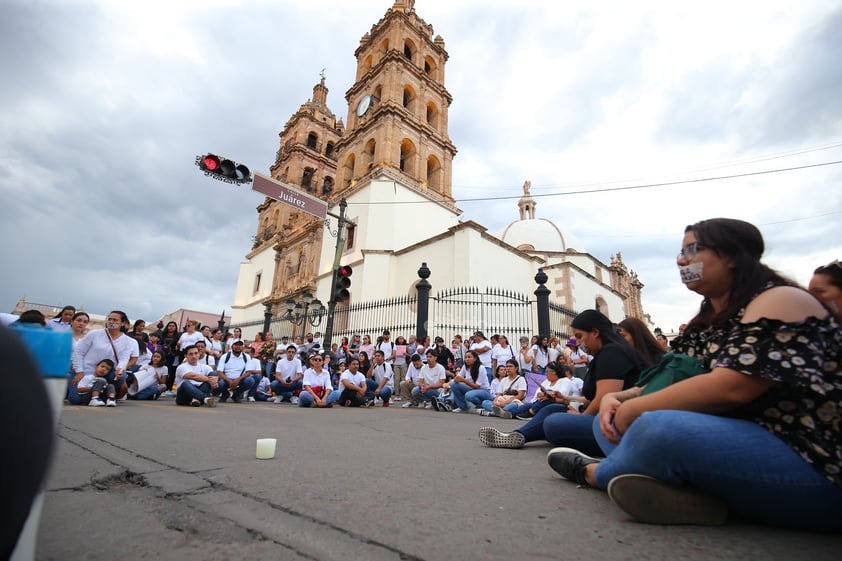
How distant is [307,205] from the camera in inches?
374

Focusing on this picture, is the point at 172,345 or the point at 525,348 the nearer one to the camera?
the point at 172,345

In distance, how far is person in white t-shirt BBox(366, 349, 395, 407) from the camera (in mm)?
8648

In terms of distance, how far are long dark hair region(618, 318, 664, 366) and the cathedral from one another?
1300 centimetres

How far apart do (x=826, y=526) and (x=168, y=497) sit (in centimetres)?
237

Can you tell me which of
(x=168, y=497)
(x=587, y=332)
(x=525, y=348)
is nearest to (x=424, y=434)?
(x=587, y=332)

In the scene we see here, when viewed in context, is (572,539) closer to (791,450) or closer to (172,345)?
(791,450)

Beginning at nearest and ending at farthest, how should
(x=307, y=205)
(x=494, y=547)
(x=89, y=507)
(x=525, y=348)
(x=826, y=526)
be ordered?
(x=494, y=547)
(x=826, y=526)
(x=89, y=507)
(x=307, y=205)
(x=525, y=348)

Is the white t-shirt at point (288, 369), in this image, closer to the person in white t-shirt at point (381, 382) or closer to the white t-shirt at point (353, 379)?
the white t-shirt at point (353, 379)

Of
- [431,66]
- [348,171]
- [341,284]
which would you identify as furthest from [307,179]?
[341,284]

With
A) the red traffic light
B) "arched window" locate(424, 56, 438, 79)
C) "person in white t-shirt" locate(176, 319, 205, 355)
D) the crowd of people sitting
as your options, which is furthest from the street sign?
"arched window" locate(424, 56, 438, 79)

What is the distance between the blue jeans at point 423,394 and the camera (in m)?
8.40

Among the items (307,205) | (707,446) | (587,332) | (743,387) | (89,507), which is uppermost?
(307,205)

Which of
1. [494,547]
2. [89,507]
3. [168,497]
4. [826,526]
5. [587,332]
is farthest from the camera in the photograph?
[587,332]

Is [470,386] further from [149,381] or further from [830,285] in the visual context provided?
[830,285]
